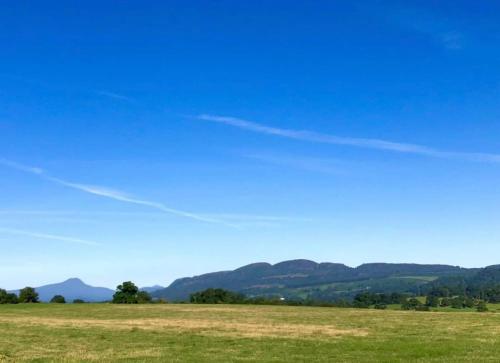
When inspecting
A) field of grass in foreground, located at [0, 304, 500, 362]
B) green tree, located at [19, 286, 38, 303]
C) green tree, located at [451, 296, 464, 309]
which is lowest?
field of grass in foreground, located at [0, 304, 500, 362]

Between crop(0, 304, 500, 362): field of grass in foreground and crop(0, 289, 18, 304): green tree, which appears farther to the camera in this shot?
crop(0, 289, 18, 304): green tree

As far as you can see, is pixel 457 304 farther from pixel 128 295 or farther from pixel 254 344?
pixel 254 344

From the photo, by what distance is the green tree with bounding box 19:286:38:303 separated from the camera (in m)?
141

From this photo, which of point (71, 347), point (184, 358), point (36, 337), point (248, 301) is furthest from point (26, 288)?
point (184, 358)

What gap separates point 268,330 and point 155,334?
437 inches

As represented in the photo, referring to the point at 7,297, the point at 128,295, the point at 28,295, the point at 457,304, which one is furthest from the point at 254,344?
the point at 457,304

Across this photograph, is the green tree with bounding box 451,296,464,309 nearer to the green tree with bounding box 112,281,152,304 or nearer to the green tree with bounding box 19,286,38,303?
the green tree with bounding box 112,281,152,304

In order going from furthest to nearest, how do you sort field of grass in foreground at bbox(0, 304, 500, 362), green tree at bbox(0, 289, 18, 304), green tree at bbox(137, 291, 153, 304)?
green tree at bbox(137, 291, 153, 304) < green tree at bbox(0, 289, 18, 304) < field of grass in foreground at bbox(0, 304, 500, 362)

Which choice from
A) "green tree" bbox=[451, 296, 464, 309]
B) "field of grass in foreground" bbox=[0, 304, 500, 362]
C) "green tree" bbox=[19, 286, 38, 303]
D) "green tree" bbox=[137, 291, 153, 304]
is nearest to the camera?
"field of grass in foreground" bbox=[0, 304, 500, 362]

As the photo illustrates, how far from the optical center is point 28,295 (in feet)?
463

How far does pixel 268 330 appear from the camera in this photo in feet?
174

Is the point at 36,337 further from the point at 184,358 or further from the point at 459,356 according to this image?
the point at 459,356

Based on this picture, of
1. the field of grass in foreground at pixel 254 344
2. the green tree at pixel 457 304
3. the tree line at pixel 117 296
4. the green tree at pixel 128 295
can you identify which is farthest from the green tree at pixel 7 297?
the green tree at pixel 457 304

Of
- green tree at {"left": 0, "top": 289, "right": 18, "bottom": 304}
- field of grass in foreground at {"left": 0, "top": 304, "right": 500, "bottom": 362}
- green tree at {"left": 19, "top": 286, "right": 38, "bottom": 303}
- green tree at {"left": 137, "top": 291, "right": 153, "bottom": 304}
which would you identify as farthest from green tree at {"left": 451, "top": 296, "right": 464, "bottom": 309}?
field of grass in foreground at {"left": 0, "top": 304, "right": 500, "bottom": 362}
